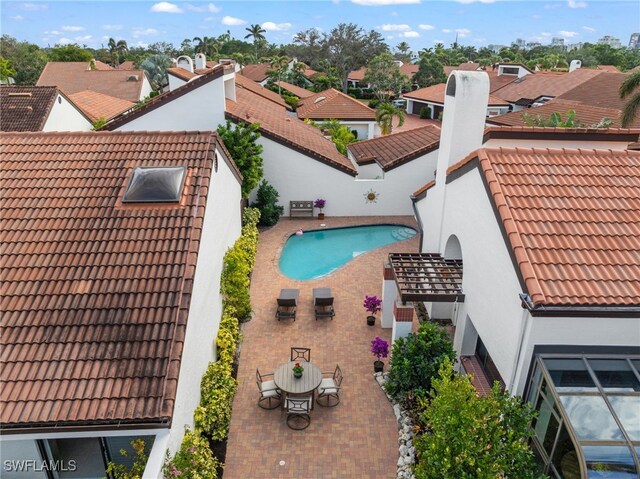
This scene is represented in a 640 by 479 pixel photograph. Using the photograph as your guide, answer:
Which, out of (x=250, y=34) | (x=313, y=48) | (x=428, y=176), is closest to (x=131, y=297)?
(x=428, y=176)

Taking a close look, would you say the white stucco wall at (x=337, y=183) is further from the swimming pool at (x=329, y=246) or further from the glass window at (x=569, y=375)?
the glass window at (x=569, y=375)

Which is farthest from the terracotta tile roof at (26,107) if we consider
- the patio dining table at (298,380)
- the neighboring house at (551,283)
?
the neighboring house at (551,283)

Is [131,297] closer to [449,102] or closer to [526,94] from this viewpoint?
[449,102]

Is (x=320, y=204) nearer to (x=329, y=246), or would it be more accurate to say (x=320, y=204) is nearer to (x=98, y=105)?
(x=329, y=246)

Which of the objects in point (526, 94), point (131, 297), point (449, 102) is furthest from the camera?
point (526, 94)

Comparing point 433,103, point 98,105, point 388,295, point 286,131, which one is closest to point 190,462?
point 388,295

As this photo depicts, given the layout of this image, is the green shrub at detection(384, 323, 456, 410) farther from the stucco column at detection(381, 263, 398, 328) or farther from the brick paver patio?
the stucco column at detection(381, 263, 398, 328)
